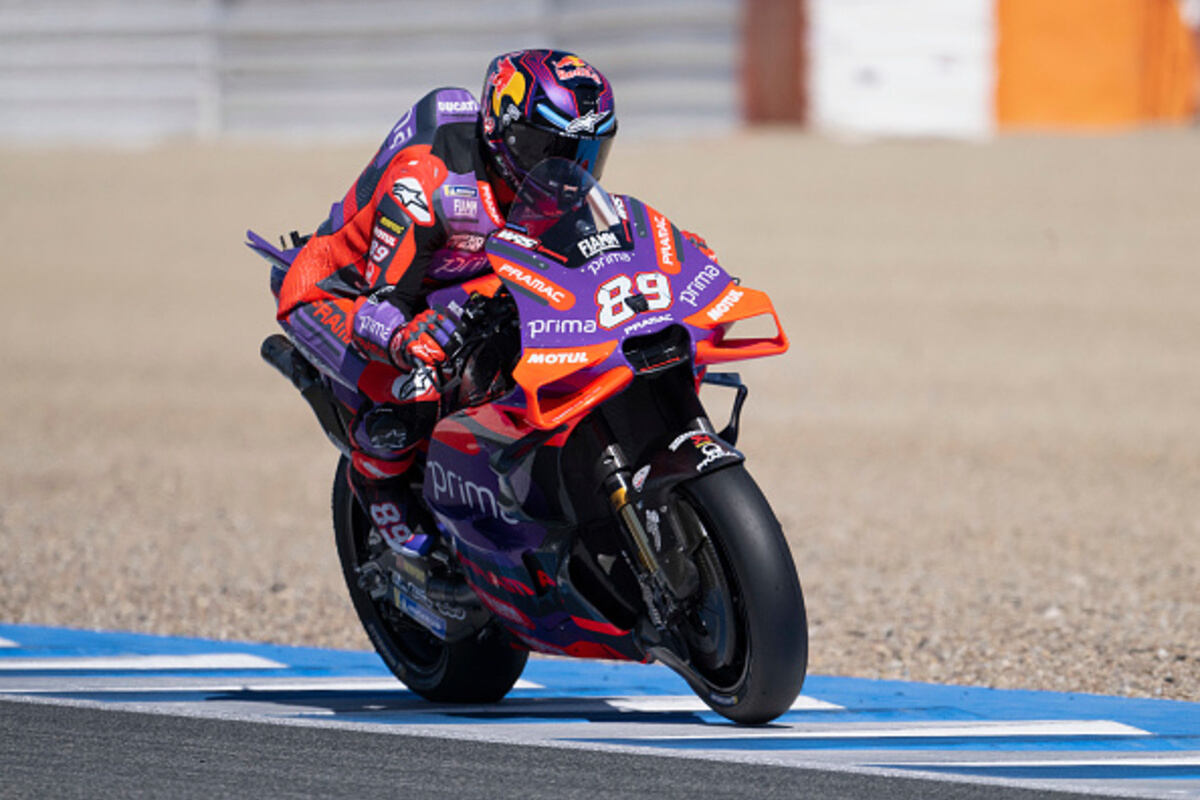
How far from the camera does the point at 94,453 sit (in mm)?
13492

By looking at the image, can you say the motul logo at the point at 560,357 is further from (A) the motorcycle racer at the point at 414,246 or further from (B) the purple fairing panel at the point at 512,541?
(A) the motorcycle racer at the point at 414,246

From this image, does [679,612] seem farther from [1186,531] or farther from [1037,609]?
[1186,531]

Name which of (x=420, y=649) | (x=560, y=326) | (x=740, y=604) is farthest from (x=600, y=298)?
(x=420, y=649)

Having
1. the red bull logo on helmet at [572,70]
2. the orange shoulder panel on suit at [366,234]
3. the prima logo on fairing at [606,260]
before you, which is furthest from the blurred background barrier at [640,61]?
the prima logo on fairing at [606,260]

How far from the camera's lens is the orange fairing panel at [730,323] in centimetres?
479

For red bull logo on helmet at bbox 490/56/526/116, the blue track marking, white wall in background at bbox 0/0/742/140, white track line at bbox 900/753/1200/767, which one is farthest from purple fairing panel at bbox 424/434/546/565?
white wall in background at bbox 0/0/742/140

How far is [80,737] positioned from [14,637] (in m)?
2.33

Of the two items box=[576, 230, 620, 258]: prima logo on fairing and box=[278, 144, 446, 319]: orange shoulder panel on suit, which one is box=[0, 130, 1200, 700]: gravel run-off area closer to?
box=[278, 144, 446, 319]: orange shoulder panel on suit

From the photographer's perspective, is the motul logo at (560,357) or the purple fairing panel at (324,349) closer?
the motul logo at (560,357)

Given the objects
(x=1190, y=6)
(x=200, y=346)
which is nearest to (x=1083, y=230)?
(x=1190, y=6)

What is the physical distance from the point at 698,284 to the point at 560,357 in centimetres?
46

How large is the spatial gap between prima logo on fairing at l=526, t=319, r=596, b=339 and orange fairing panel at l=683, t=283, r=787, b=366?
10.0 inches

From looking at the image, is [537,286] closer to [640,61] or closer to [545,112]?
[545,112]

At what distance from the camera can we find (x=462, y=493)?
204 inches
